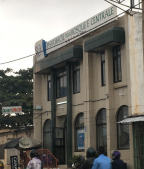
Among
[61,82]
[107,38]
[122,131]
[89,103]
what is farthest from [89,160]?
[61,82]

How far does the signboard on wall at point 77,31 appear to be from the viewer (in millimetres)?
22562

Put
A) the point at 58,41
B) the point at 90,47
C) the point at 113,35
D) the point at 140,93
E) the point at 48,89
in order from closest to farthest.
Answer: the point at 140,93 → the point at 113,35 → the point at 90,47 → the point at 58,41 → the point at 48,89

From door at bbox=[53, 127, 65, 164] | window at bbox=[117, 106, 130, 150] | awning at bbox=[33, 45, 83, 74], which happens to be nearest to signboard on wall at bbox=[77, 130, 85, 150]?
door at bbox=[53, 127, 65, 164]

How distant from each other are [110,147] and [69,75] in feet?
22.6

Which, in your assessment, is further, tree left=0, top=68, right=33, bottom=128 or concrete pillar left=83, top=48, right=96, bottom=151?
tree left=0, top=68, right=33, bottom=128

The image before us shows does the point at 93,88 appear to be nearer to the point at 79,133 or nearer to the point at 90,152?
the point at 79,133

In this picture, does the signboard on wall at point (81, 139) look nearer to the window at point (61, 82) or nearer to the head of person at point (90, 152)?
the window at point (61, 82)

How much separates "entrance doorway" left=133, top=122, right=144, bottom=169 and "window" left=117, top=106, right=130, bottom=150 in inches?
64.4

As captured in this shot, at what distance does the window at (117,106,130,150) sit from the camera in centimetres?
2188

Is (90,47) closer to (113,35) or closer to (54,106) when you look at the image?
(113,35)

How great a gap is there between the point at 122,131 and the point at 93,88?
3.68m

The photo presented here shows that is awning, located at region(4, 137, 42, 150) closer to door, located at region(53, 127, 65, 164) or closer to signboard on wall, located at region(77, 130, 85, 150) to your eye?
signboard on wall, located at region(77, 130, 85, 150)

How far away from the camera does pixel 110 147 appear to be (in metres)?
22.0

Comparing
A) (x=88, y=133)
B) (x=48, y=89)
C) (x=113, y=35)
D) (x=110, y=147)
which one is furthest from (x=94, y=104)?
(x=48, y=89)
